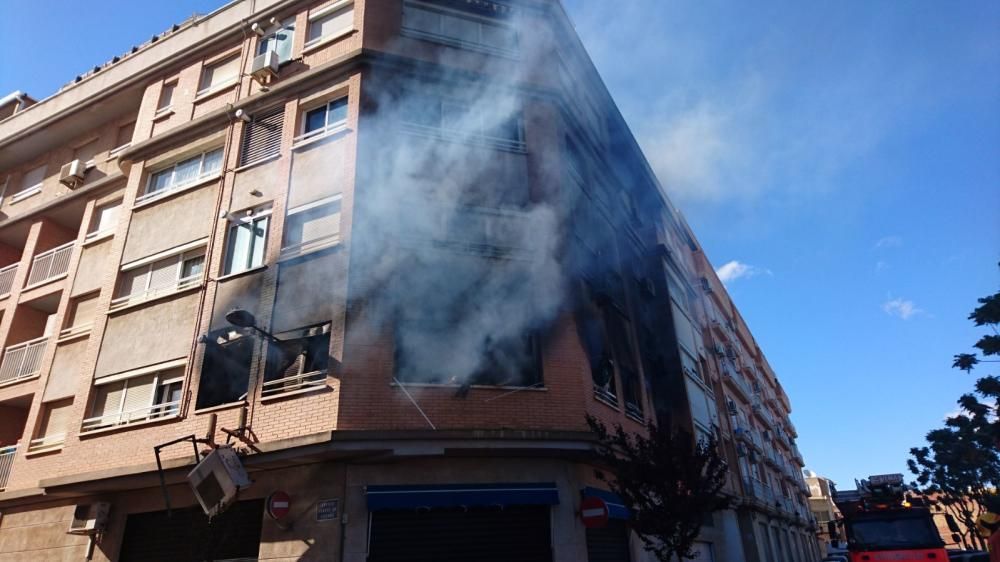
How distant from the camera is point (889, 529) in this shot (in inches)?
412

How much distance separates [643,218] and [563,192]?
282 inches

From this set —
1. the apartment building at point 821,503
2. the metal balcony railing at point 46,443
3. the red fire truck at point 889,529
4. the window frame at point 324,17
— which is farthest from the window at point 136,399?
the apartment building at point 821,503

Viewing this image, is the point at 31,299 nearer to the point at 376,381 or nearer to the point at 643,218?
the point at 376,381

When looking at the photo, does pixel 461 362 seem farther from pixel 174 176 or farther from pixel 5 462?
pixel 5 462

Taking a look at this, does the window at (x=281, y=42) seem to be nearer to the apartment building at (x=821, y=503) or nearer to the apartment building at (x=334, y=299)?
the apartment building at (x=334, y=299)

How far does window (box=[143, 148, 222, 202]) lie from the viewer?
1182 centimetres

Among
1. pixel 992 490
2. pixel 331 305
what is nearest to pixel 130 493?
pixel 331 305

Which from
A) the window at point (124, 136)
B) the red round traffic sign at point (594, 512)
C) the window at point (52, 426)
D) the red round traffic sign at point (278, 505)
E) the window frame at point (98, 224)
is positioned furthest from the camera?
the window at point (124, 136)

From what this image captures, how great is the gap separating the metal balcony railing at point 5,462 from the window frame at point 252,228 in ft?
20.3

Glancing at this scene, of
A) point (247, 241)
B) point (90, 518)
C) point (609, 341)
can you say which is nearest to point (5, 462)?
point (90, 518)

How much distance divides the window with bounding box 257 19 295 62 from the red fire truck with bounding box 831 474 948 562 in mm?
13836

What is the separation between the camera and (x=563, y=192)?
10672 mm

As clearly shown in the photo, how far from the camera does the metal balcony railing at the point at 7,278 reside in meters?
14.6

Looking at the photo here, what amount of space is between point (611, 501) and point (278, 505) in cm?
487
